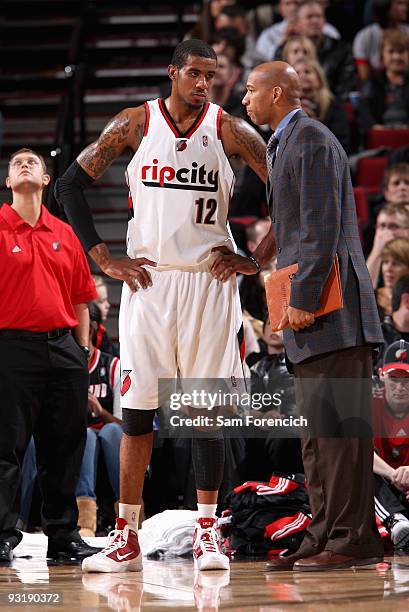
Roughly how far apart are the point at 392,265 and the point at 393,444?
68.2 inches

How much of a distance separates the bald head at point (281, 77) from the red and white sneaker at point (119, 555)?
72.2 inches

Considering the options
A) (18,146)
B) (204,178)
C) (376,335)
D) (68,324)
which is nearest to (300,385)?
(376,335)

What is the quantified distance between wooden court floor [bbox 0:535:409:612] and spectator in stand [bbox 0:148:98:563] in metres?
0.54

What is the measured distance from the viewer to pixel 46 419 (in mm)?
5238

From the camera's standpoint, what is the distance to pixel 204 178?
459 cm

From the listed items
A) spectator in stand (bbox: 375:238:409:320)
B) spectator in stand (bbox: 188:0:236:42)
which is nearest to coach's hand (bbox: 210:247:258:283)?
spectator in stand (bbox: 375:238:409:320)

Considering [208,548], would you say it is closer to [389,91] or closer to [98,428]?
[98,428]

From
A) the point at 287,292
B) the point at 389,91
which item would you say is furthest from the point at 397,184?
the point at 287,292

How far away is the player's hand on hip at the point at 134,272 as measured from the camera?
14.9ft

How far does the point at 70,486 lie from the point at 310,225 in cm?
187

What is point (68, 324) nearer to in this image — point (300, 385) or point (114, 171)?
point (300, 385)

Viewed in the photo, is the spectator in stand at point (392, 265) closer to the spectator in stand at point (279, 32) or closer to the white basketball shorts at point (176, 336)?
the white basketball shorts at point (176, 336)

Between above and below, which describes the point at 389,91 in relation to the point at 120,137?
above

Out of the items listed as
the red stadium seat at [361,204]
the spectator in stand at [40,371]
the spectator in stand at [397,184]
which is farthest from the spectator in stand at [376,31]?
the spectator in stand at [40,371]
